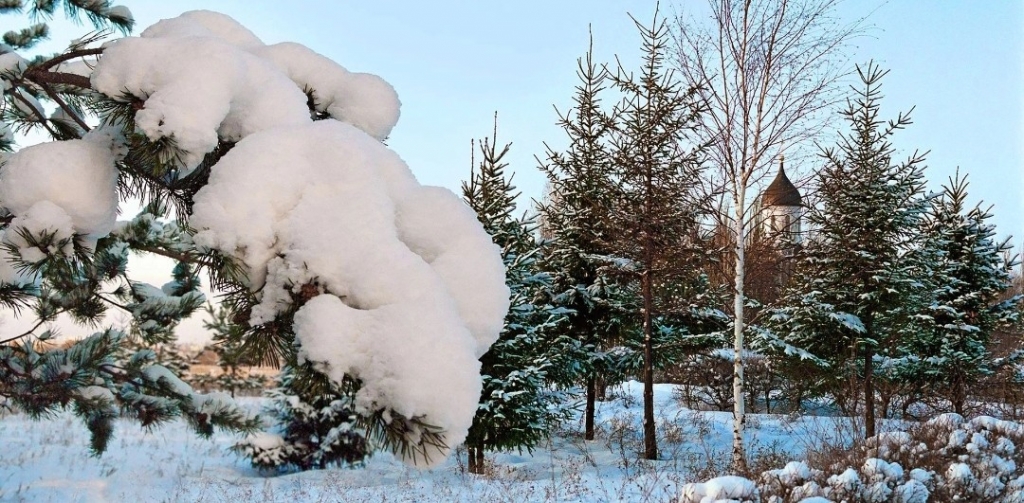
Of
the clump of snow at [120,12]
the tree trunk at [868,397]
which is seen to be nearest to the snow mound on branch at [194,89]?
the clump of snow at [120,12]

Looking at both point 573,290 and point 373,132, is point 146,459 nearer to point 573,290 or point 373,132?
point 573,290

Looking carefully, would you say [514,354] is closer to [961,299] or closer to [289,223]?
[289,223]

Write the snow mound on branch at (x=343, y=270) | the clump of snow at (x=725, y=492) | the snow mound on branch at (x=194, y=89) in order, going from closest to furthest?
1. the snow mound on branch at (x=343, y=270)
2. the snow mound on branch at (x=194, y=89)
3. the clump of snow at (x=725, y=492)

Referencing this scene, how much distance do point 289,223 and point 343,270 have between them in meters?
0.17

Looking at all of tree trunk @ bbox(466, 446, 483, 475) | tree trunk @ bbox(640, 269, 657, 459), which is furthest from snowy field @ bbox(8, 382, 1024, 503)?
tree trunk @ bbox(640, 269, 657, 459)

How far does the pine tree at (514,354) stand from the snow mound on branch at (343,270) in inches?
244

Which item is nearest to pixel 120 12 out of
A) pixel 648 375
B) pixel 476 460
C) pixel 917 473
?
Result: pixel 917 473

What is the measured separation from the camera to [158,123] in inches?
64.4

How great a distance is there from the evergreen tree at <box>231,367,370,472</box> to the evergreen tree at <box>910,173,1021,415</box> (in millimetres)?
10352

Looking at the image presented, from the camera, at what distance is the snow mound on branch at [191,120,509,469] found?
56.9 inches

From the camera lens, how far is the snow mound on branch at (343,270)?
1.44 meters

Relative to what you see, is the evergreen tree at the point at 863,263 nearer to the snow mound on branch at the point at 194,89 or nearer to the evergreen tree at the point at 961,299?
the evergreen tree at the point at 961,299

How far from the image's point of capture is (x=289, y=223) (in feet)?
5.01

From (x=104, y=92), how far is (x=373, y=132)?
2.98 ft
